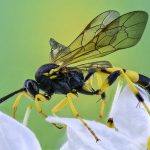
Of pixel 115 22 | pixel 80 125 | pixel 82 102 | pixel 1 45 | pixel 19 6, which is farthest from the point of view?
pixel 19 6

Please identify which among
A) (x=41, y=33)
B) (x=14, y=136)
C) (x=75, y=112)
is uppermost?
(x=14, y=136)

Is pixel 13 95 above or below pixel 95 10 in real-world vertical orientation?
above

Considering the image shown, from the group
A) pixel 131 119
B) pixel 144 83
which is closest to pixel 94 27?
pixel 144 83

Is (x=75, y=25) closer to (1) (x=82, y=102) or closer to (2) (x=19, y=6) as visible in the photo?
(2) (x=19, y=6)

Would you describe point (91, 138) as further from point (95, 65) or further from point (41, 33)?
point (41, 33)

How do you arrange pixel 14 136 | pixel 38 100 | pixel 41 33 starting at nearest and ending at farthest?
1. pixel 14 136
2. pixel 38 100
3. pixel 41 33

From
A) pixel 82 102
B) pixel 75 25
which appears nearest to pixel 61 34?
pixel 75 25

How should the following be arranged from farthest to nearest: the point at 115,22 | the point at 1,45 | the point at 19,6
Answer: the point at 19,6
the point at 1,45
the point at 115,22

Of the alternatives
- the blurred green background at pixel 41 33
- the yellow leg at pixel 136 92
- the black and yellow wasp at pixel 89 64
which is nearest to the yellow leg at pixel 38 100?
the black and yellow wasp at pixel 89 64
